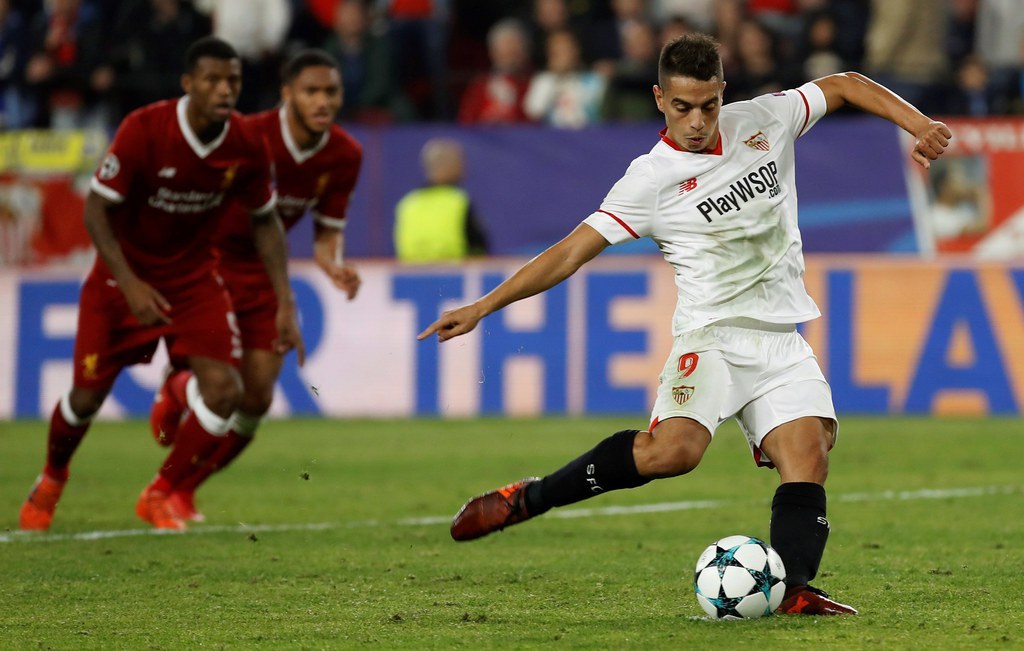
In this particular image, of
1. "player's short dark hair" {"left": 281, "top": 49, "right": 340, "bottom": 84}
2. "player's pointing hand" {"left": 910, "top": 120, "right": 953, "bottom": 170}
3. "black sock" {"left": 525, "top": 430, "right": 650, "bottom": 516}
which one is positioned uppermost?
"player's short dark hair" {"left": 281, "top": 49, "right": 340, "bottom": 84}

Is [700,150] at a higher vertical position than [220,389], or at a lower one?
higher

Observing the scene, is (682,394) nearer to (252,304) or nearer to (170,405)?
(252,304)

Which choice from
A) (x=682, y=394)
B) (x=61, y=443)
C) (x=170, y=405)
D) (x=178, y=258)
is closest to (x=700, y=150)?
(x=682, y=394)

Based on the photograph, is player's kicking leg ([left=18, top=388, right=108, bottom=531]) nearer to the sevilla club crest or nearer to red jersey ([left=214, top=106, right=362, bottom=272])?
red jersey ([left=214, top=106, right=362, bottom=272])

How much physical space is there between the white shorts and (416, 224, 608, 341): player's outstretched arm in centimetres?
53

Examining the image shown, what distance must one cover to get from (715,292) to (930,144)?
90cm

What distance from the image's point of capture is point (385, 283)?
45.7 ft

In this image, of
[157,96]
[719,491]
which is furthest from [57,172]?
[719,491]

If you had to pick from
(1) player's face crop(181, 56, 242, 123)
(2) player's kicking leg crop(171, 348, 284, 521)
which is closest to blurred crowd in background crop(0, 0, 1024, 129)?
(2) player's kicking leg crop(171, 348, 284, 521)

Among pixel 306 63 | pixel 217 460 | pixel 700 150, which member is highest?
pixel 306 63

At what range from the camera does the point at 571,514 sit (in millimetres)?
8867

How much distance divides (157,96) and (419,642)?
11.1 m

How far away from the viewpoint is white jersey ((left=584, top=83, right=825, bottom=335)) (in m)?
5.84

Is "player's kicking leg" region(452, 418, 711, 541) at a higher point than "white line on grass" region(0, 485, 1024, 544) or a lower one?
higher
